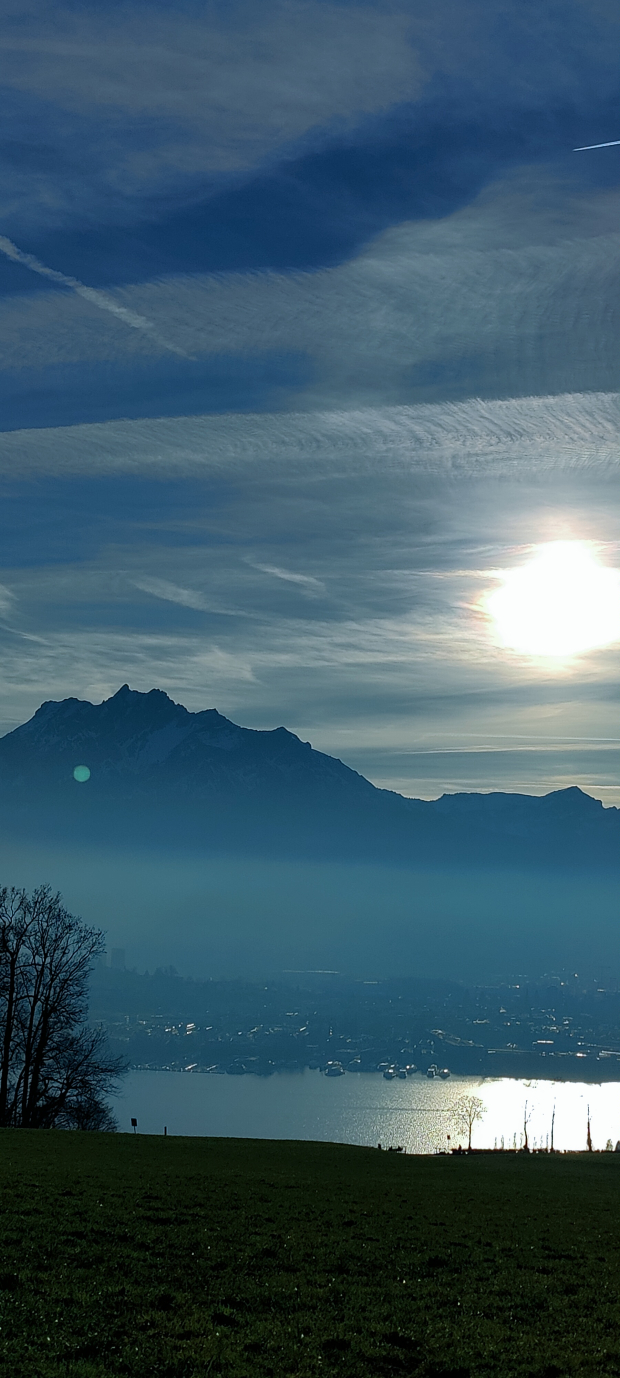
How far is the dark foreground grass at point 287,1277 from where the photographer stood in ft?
44.8

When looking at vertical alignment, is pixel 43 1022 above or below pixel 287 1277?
above

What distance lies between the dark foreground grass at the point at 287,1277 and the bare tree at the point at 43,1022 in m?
35.4

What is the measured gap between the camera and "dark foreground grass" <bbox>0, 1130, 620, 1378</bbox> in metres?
13.6

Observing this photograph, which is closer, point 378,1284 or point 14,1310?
point 14,1310

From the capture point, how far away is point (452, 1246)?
21922 millimetres

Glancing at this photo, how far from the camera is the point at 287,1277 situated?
17.7m

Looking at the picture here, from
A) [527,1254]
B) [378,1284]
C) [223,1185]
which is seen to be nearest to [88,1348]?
[378,1284]

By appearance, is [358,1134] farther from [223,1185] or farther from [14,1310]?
[14,1310]

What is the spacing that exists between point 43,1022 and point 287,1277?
53046 millimetres

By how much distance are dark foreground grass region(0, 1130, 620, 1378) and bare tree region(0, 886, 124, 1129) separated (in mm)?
35360

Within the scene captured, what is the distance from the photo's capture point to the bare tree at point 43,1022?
6328 cm

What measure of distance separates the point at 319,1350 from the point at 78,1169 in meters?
17.1

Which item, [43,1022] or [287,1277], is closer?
[287,1277]

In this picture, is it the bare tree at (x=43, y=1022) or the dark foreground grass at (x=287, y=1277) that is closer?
the dark foreground grass at (x=287, y=1277)
